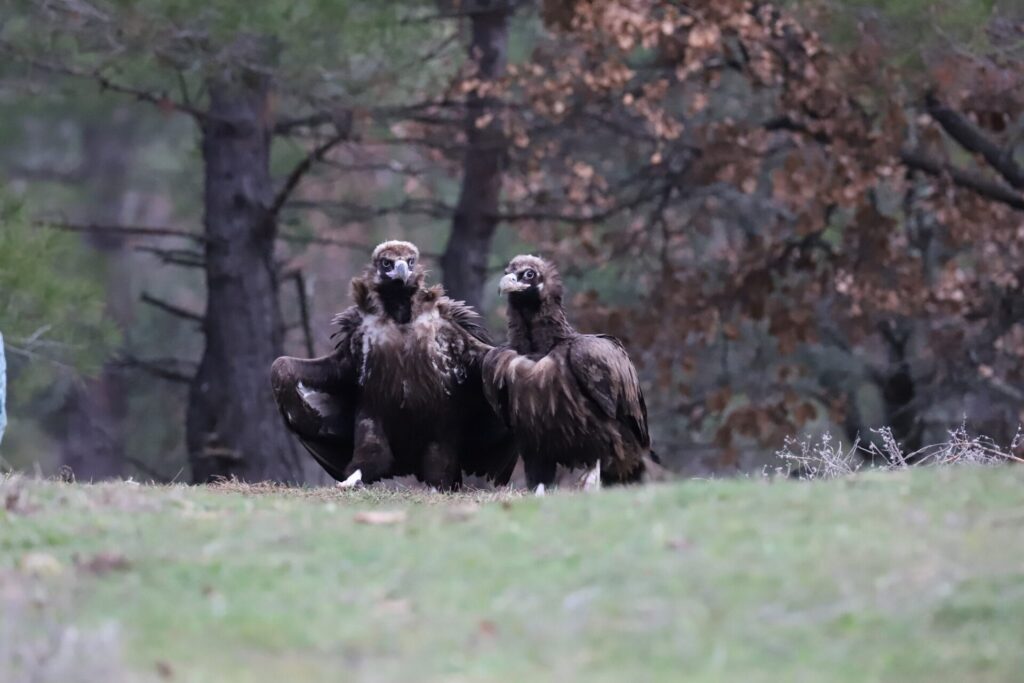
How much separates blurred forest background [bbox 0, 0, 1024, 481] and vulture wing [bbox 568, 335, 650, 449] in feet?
16.7

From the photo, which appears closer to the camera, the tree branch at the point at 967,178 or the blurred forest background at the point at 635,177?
the blurred forest background at the point at 635,177

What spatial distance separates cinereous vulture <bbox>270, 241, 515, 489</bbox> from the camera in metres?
10.4

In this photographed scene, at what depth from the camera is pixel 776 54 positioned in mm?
15922

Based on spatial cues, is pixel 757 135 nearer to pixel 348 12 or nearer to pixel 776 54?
pixel 776 54

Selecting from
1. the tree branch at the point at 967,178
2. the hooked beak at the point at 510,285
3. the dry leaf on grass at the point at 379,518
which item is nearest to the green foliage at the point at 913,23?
the tree branch at the point at 967,178

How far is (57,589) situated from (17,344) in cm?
785

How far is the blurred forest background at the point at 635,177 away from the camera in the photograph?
46.1 ft

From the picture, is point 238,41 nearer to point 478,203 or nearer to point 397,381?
point 478,203

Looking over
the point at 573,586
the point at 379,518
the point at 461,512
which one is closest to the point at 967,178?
the point at 461,512

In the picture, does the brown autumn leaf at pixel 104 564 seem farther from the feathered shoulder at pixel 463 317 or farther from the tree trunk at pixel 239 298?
the tree trunk at pixel 239 298

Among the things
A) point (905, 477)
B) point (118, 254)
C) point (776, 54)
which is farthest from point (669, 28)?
point (118, 254)

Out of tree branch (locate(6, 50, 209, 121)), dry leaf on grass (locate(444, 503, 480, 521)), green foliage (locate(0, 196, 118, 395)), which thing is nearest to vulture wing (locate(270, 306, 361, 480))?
dry leaf on grass (locate(444, 503, 480, 521))

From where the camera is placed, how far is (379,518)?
7.28 metres

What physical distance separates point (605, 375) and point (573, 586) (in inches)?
155
